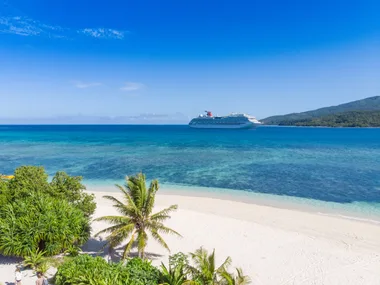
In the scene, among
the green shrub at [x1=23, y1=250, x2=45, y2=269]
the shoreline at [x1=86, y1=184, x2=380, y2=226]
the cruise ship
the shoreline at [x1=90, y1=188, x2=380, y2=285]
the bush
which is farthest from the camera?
the cruise ship

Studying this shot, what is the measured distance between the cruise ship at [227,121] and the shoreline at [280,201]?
11776 cm

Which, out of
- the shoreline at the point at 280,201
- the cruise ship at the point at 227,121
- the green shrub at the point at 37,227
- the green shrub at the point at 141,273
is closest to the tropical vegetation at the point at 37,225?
the green shrub at the point at 37,227

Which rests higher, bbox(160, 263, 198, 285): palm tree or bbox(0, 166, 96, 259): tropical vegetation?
bbox(0, 166, 96, 259): tropical vegetation

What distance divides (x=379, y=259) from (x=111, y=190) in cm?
2334

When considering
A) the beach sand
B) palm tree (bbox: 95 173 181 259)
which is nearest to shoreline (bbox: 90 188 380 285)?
the beach sand

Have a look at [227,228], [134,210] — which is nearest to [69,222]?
[134,210]

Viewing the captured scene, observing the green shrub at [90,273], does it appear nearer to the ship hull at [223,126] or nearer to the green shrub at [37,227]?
the green shrub at [37,227]

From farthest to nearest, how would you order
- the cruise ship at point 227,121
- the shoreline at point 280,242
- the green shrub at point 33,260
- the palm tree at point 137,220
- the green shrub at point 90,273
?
the cruise ship at point 227,121, the shoreline at point 280,242, the palm tree at point 137,220, the green shrub at point 33,260, the green shrub at point 90,273

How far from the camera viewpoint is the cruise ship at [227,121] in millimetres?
141863

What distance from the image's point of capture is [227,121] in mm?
145125

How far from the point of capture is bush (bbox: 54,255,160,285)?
8.34 metres

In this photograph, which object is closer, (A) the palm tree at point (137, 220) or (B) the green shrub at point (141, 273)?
(B) the green shrub at point (141, 273)

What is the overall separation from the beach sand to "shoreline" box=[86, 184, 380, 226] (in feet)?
4.08

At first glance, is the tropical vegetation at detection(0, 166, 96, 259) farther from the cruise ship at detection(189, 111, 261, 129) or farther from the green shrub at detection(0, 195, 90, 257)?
the cruise ship at detection(189, 111, 261, 129)
